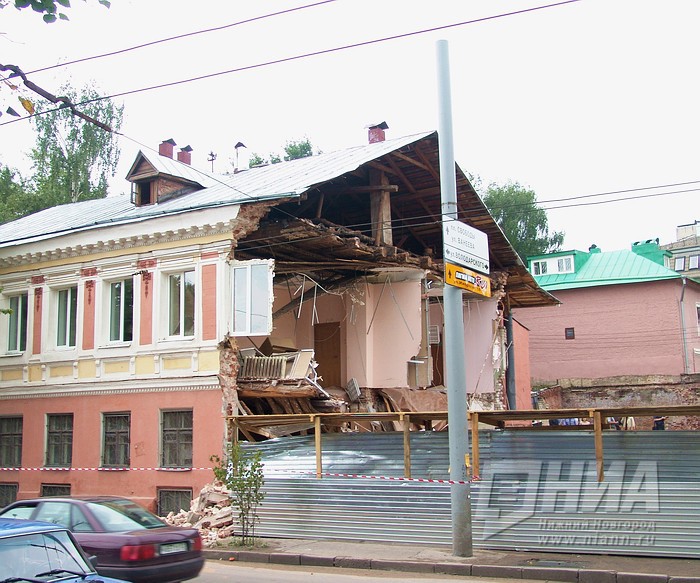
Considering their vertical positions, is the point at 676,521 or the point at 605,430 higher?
the point at 605,430

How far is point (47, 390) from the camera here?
20562 mm

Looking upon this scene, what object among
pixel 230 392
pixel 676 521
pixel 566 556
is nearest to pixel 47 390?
pixel 230 392

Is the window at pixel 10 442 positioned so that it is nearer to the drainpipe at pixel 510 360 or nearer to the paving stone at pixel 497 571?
the paving stone at pixel 497 571

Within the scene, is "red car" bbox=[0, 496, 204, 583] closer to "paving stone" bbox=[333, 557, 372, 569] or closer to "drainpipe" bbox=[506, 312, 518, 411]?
"paving stone" bbox=[333, 557, 372, 569]

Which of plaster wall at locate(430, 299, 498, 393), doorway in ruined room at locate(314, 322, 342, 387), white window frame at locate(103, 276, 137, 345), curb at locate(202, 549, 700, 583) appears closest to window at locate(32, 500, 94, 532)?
curb at locate(202, 549, 700, 583)

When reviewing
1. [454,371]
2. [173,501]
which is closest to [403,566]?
[454,371]

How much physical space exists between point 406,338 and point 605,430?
10055 mm

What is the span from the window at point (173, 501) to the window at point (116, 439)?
1.51 meters

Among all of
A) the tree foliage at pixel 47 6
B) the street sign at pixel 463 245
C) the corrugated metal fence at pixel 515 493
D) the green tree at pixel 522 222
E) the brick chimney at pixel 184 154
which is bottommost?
the corrugated metal fence at pixel 515 493

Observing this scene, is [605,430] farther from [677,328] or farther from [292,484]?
[677,328]

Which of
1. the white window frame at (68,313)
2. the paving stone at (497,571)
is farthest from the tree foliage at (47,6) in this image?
the white window frame at (68,313)

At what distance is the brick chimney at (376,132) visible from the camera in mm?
23578

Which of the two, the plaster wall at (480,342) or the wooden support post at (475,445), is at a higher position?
the plaster wall at (480,342)

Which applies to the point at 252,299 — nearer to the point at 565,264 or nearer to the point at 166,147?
the point at 166,147
